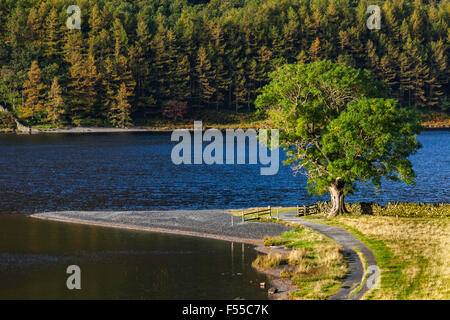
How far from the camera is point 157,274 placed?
3878cm

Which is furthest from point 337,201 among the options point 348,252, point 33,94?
point 33,94

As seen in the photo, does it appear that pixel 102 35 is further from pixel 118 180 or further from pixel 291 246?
pixel 291 246

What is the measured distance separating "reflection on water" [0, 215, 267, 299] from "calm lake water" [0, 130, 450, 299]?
7 cm

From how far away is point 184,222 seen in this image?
55531mm

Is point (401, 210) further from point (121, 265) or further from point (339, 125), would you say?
point (121, 265)

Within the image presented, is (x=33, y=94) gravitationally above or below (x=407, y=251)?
above

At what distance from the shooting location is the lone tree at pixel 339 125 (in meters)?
Result: 53.6

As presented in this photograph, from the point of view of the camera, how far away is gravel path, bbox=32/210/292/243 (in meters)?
51.0

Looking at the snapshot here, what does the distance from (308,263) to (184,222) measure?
18.1 meters

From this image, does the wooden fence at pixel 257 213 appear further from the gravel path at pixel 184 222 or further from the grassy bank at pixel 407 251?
the grassy bank at pixel 407 251

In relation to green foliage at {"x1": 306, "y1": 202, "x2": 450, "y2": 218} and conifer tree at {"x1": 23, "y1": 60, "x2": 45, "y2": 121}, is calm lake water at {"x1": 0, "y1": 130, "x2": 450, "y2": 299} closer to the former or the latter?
green foliage at {"x1": 306, "y1": 202, "x2": 450, "y2": 218}
